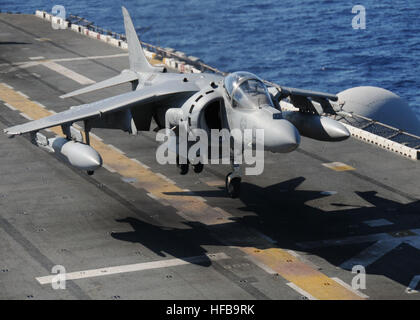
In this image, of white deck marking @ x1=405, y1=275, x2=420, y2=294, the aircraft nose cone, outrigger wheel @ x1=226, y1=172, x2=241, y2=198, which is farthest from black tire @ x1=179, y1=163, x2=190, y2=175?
white deck marking @ x1=405, y1=275, x2=420, y2=294

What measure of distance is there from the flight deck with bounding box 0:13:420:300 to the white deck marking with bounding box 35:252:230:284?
0.07 meters

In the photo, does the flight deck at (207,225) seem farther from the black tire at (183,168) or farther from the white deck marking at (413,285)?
the black tire at (183,168)

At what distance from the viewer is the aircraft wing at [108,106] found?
36188 millimetres

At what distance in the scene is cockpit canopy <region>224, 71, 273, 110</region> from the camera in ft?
113

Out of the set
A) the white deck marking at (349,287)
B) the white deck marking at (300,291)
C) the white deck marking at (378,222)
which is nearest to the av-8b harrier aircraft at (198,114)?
the white deck marking at (378,222)

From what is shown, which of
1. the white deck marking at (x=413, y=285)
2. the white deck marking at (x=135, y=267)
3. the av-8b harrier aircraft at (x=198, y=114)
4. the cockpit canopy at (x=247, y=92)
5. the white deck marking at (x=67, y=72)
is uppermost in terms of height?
the cockpit canopy at (x=247, y=92)

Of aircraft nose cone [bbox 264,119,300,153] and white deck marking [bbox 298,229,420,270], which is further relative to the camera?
white deck marking [bbox 298,229,420,270]

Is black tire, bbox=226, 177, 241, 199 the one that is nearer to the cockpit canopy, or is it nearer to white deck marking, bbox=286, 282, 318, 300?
the cockpit canopy

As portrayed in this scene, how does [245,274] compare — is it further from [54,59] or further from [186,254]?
[54,59]

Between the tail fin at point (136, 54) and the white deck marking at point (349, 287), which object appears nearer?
the white deck marking at point (349, 287)

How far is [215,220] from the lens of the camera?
37062 mm

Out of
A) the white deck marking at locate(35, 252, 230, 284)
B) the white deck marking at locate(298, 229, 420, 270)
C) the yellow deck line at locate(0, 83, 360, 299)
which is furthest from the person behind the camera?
the white deck marking at locate(298, 229, 420, 270)

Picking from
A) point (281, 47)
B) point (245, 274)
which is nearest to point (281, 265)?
point (245, 274)

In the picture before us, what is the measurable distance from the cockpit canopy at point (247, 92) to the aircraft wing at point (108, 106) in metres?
3.73
